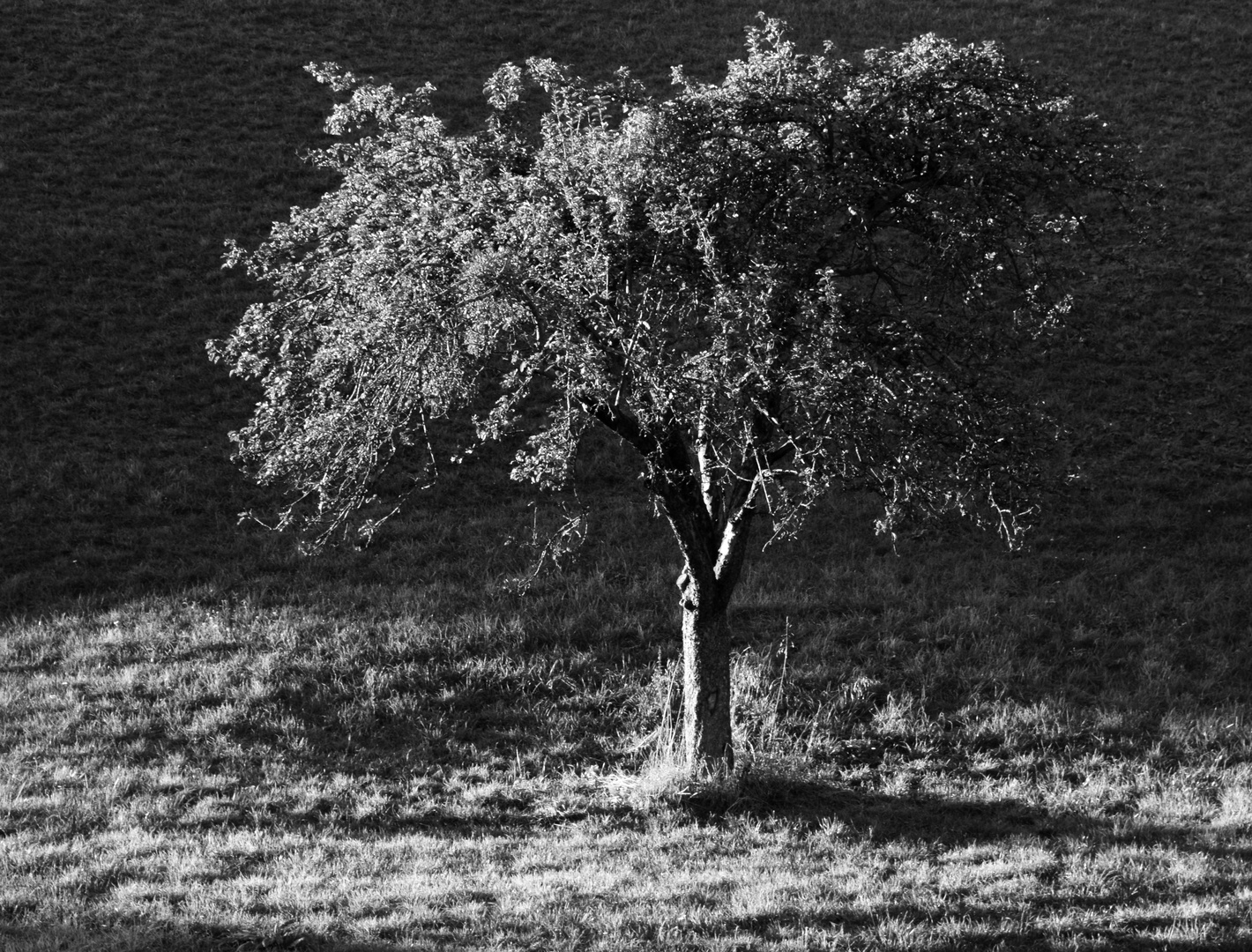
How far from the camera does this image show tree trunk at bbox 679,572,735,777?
31.7 feet

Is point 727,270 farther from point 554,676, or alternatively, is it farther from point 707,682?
point 554,676

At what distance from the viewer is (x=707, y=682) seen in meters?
9.70

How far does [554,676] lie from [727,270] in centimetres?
574

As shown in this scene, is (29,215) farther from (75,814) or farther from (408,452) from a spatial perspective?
(75,814)

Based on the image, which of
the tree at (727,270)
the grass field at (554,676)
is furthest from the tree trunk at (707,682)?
the tree at (727,270)

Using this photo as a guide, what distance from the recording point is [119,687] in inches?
463

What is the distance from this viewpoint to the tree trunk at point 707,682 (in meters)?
9.66

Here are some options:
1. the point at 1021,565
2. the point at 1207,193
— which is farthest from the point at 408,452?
the point at 1207,193

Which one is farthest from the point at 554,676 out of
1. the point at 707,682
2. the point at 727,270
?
the point at 727,270

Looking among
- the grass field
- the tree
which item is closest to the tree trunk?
the grass field

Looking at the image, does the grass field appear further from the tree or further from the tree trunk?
the tree

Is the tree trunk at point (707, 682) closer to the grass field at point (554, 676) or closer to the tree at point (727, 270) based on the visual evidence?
the grass field at point (554, 676)

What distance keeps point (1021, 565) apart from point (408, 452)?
892cm

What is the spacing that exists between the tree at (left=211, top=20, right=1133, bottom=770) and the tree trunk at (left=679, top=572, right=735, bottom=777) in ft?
4.52
